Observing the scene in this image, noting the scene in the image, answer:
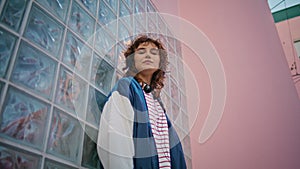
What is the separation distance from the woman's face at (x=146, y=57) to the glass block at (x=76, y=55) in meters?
0.20

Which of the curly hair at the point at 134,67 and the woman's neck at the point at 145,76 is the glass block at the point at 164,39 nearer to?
the curly hair at the point at 134,67

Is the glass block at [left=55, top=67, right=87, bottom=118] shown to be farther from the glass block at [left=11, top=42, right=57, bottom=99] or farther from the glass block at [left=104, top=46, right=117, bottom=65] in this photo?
the glass block at [left=104, top=46, right=117, bottom=65]

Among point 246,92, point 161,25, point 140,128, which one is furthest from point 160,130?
point 246,92

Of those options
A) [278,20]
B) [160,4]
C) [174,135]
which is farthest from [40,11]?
[278,20]

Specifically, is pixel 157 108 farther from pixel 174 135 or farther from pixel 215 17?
pixel 215 17

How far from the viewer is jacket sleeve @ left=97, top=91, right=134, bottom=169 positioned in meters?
0.77

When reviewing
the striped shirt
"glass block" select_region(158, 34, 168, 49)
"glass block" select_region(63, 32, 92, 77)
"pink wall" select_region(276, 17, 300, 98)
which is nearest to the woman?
the striped shirt

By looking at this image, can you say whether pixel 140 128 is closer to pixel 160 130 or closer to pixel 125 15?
pixel 160 130

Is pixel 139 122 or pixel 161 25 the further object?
pixel 161 25

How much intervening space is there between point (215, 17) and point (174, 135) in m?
1.64

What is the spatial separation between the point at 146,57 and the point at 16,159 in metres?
0.60

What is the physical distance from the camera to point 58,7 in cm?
83

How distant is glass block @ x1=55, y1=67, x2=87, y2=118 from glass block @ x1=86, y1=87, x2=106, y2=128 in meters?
0.03

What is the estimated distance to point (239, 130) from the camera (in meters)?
1.97
